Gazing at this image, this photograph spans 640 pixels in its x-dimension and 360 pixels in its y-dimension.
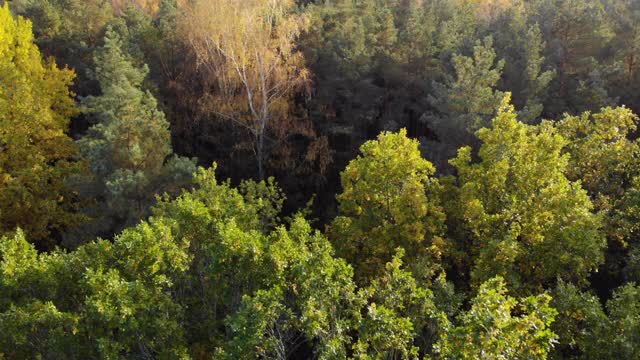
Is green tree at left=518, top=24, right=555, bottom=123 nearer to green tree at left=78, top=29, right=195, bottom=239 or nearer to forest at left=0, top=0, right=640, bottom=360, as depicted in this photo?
forest at left=0, top=0, right=640, bottom=360

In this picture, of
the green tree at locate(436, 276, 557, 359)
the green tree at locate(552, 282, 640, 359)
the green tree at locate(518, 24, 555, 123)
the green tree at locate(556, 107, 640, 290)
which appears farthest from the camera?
the green tree at locate(518, 24, 555, 123)

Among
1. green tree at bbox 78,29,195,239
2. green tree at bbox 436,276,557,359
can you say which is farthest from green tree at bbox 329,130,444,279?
green tree at bbox 78,29,195,239

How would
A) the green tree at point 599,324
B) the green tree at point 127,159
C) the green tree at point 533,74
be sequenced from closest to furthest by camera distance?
the green tree at point 599,324 → the green tree at point 127,159 → the green tree at point 533,74

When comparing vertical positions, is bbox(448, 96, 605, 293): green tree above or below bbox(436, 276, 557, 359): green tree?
above

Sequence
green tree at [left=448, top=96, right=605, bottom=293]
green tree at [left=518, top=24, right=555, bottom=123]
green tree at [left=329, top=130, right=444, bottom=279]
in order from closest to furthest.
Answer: green tree at [left=448, top=96, right=605, bottom=293] < green tree at [left=329, top=130, right=444, bottom=279] < green tree at [left=518, top=24, right=555, bottom=123]

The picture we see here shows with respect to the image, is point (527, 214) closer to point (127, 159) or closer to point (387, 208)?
point (387, 208)

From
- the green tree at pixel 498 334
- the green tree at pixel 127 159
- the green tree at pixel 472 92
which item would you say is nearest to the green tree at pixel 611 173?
the green tree at pixel 472 92

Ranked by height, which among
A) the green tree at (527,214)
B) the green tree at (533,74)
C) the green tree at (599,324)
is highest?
the green tree at (533,74)

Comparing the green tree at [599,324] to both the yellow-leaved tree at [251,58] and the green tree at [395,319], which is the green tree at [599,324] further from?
the yellow-leaved tree at [251,58]
